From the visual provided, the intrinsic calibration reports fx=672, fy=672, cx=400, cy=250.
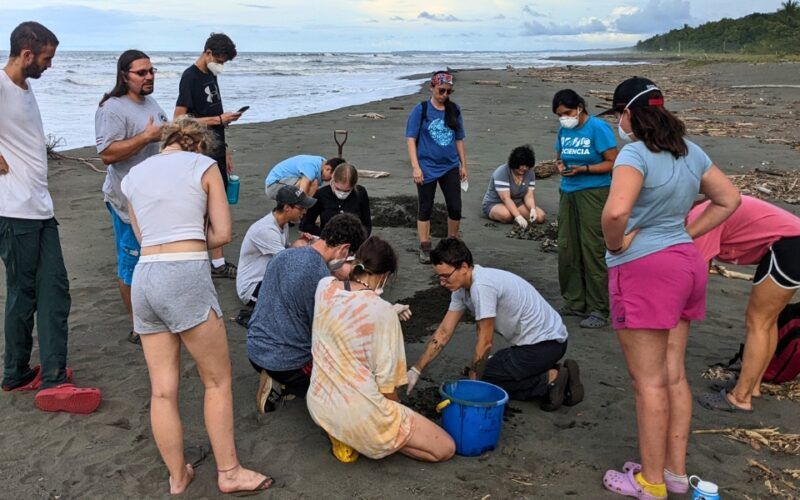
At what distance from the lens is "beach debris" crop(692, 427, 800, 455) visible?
366 centimetres

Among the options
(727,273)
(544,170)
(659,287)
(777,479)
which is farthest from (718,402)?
(544,170)

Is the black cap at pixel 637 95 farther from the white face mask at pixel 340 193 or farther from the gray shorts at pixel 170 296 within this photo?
the white face mask at pixel 340 193

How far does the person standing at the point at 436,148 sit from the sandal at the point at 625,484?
385 centimetres

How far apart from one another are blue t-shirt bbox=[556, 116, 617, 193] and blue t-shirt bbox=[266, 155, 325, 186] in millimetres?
2374

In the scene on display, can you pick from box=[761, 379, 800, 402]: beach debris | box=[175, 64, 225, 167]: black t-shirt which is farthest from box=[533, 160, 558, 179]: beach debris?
box=[761, 379, 800, 402]: beach debris

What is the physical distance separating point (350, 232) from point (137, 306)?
47.4 inches

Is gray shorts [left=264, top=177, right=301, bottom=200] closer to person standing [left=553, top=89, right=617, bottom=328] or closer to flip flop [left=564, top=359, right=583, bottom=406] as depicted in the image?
person standing [left=553, top=89, right=617, bottom=328]

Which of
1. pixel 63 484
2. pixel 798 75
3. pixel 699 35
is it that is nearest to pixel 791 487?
pixel 63 484

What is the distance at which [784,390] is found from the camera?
4.33 m

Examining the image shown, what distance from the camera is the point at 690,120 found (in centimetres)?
1571

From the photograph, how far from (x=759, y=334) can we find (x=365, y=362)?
240cm

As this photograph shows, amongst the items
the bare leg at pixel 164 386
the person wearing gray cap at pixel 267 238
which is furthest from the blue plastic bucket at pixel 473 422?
the person wearing gray cap at pixel 267 238

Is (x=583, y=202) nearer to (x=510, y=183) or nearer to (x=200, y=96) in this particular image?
(x=510, y=183)

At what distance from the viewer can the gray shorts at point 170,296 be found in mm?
2941
